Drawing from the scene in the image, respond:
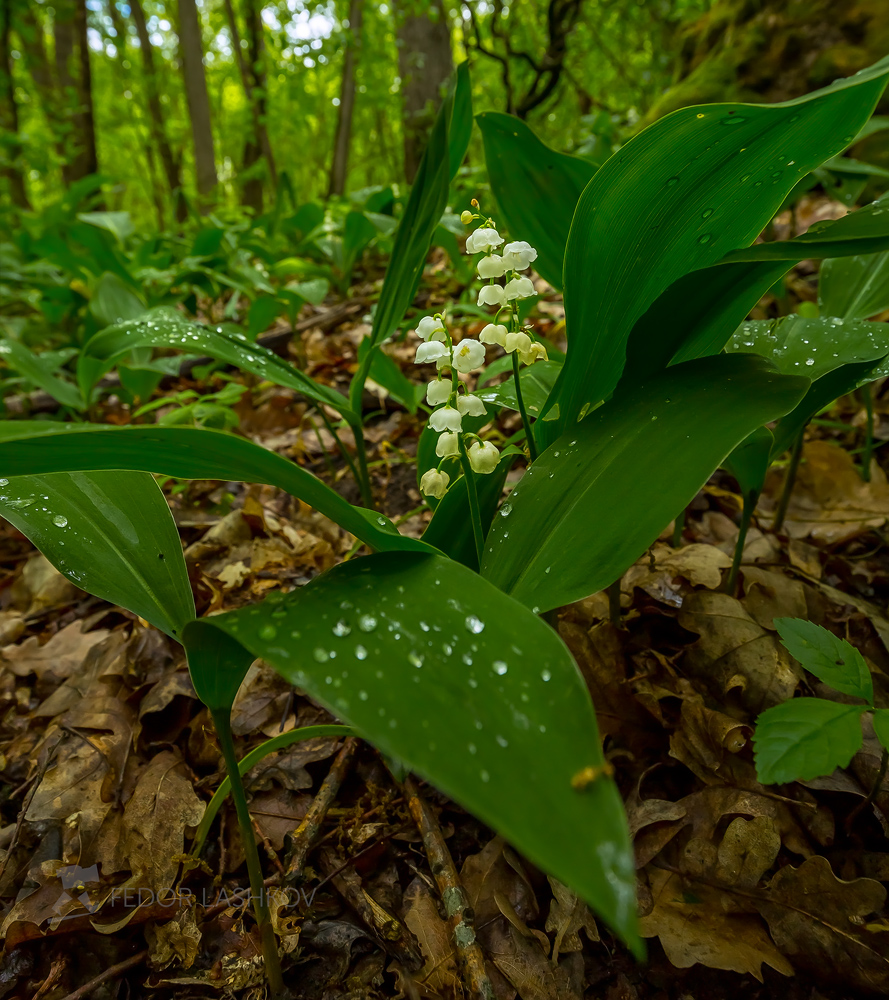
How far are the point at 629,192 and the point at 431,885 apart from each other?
1.24 m

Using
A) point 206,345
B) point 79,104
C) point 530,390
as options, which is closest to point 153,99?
point 79,104

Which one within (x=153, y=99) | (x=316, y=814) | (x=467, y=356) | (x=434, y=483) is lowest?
(x=316, y=814)

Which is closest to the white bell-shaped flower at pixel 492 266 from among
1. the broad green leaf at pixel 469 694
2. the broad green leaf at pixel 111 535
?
the broad green leaf at pixel 469 694

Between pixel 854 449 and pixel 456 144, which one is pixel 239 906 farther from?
pixel 854 449

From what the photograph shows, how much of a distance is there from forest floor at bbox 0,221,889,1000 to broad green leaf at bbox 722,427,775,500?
0.29 meters

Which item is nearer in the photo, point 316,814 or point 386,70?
point 316,814

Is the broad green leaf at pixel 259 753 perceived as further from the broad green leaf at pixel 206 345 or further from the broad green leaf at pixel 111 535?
the broad green leaf at pixel 206 345

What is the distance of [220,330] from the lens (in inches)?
61.8

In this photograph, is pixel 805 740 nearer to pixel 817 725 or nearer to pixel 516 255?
pixel 817 725

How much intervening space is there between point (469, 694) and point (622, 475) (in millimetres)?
420

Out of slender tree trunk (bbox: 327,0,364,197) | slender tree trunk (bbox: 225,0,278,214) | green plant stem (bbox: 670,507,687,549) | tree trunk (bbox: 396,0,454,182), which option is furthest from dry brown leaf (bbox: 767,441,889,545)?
slender tree trunk (bbox: 225,0,278,214)

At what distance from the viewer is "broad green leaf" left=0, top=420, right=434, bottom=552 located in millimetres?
655

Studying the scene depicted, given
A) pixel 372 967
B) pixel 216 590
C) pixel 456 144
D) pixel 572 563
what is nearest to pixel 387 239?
pixel 456 144

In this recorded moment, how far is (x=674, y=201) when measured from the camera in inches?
38.4
